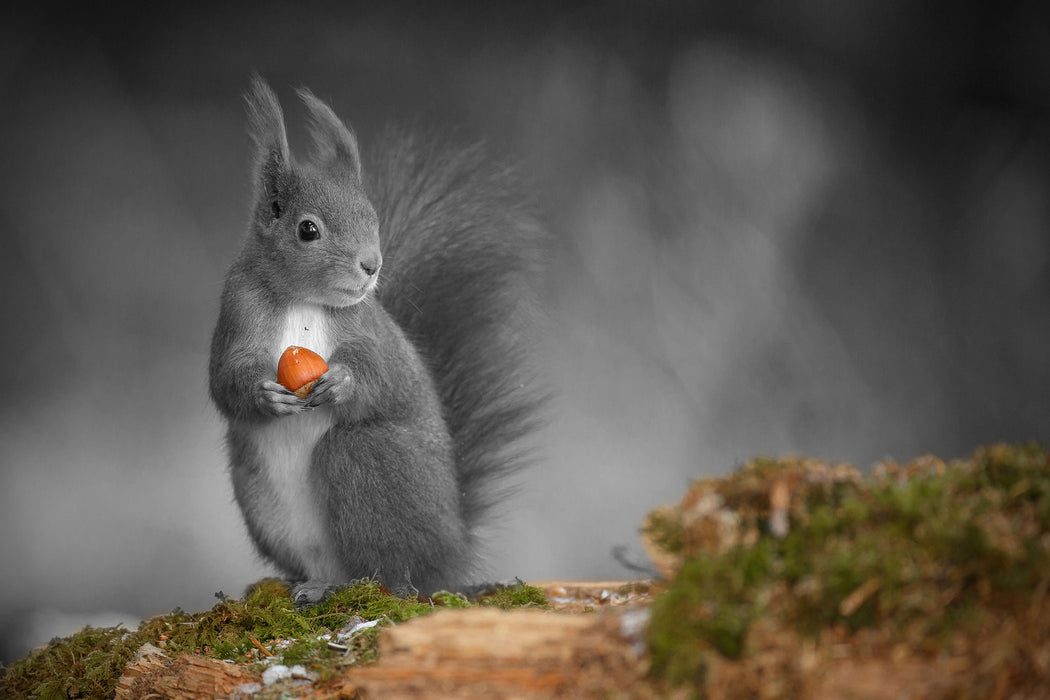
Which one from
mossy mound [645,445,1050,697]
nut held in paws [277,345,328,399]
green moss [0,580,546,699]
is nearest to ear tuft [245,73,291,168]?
nut held in paws [277,345,328,399]

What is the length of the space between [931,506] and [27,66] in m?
2.26

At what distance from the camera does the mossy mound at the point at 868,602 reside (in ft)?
2.78

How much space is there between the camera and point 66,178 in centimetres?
234

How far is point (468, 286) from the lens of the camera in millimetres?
2246

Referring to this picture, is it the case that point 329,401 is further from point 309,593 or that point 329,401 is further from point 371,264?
point 309,593

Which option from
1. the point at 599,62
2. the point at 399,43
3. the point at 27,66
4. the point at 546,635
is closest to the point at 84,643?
the point at 546,635

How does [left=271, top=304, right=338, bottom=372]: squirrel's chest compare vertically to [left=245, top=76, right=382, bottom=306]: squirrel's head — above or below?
below

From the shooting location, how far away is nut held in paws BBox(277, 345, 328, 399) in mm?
1622

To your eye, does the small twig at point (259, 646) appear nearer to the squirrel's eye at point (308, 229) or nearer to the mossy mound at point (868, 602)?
the squirrel's eye at point (308, 229)

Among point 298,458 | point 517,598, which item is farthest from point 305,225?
point 517,598

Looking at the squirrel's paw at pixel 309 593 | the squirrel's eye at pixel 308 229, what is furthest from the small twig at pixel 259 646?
the squirrel's eye at pixel 308 229

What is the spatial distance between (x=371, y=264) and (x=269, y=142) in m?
0.31

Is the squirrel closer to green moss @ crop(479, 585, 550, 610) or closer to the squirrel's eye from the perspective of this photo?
the squirrel's eye

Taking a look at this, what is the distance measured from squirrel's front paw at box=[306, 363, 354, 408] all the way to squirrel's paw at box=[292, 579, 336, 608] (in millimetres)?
378
